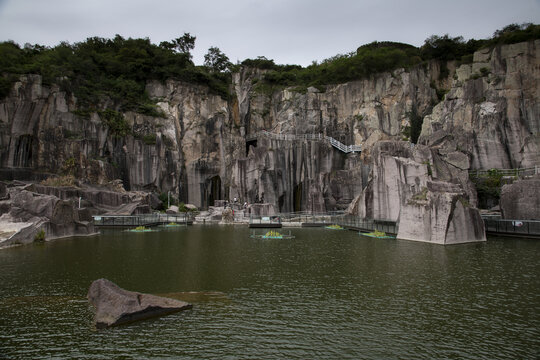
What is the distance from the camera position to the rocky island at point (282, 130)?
3828 centimetres

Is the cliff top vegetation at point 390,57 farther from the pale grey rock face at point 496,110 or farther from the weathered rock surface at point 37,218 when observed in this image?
the weathered rock surface at point 37,218

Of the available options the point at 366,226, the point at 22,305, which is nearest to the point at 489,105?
the point at 366,226

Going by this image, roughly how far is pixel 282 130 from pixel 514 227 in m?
40.4

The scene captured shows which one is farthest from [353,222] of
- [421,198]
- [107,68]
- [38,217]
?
[107,68]

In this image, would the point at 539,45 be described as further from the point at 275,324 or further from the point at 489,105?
the point at 275,324

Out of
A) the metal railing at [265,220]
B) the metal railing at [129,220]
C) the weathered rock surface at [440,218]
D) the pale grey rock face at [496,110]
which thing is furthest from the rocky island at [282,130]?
the weathered rock surface at [440,218]

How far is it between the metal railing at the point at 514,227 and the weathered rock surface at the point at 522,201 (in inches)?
43.3

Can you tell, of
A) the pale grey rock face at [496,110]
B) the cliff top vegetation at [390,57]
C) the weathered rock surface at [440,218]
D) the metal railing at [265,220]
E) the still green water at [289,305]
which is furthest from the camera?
the cliff top vegetation at [390,57]

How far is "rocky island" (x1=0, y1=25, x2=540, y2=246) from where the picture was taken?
3828cm

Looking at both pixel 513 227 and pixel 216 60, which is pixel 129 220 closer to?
pixel 513 227

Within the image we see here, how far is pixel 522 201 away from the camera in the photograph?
26.0 m

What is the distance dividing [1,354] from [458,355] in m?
8.57

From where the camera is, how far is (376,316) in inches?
360

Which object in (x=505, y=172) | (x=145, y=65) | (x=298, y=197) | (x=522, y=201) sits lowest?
(x=522, y=201)
